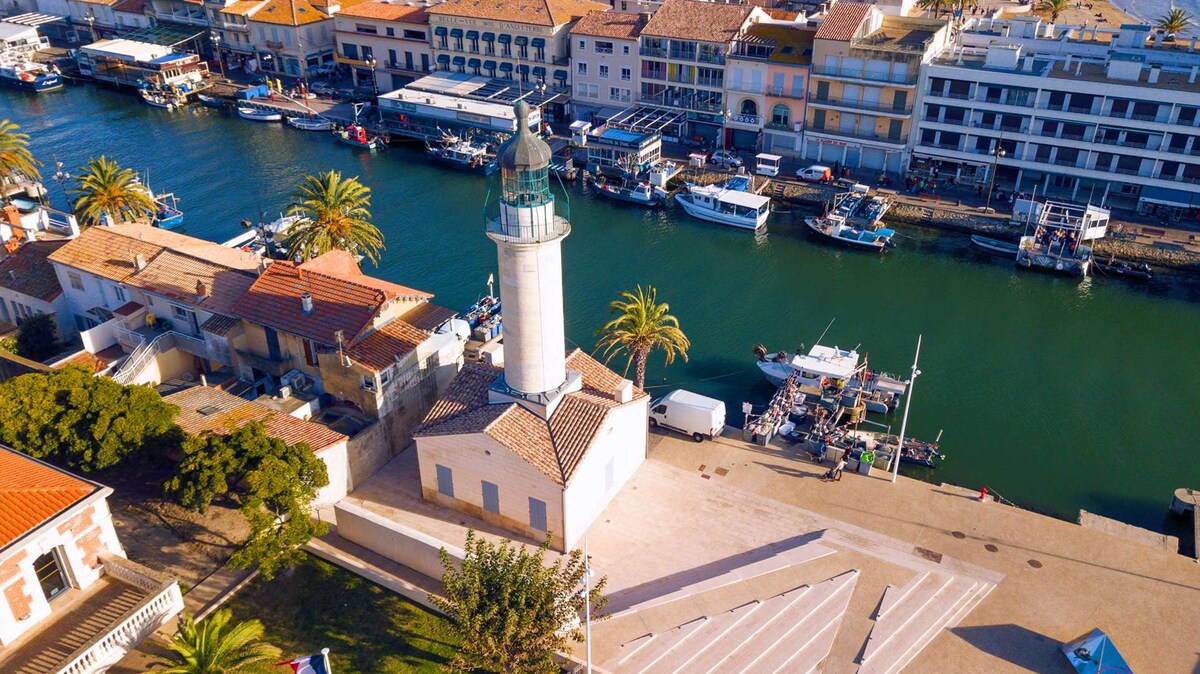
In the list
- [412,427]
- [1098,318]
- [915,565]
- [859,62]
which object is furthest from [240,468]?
[859,62]

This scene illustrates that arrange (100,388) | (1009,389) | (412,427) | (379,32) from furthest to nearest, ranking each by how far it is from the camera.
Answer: (379,32), (1009,389), (412,427), (100,388)

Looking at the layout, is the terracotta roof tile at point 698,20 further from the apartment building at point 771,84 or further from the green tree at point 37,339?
the green tree at point 37,339

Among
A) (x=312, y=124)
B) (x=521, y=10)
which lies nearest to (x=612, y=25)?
(x=521, y=10)

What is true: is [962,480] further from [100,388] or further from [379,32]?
[379,32]

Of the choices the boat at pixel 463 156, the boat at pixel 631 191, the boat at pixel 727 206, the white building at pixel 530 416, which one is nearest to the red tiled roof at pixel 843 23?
the boat at pixel 727 206

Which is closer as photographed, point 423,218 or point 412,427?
point 412,427

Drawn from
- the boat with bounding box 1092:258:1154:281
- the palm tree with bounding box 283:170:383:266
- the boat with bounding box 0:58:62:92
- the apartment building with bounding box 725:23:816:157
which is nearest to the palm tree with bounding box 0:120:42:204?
the palm tree with bounding box 283:170:383:266
